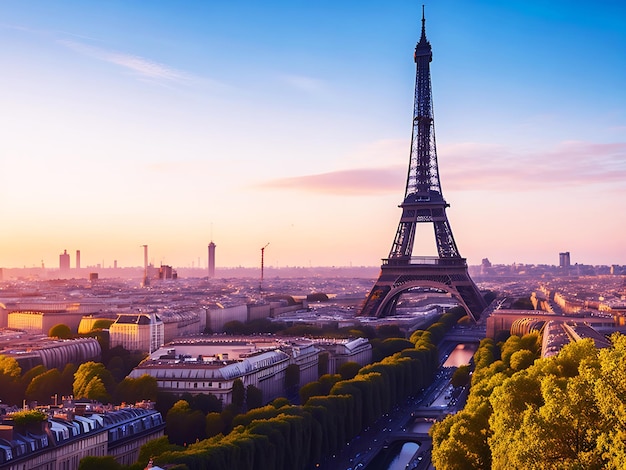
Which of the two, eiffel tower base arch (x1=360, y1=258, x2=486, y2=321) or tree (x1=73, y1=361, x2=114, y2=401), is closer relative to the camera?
tree (x1=73, y1=361, x2=114, y2=401)

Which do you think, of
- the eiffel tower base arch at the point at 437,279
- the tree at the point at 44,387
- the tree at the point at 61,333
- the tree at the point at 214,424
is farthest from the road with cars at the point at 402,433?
the tree at the point at 61,333

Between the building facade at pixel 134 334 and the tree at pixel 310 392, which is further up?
the building facade at pixel 134 334

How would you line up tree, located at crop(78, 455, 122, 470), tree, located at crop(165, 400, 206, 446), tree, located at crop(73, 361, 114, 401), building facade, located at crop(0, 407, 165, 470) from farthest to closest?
tree, located at crop(73, 361, 114, 401) → tree, located at crop(165, 400, 206, 446) → building facade, located at crop(0, 407, 165, 470) → tree, located at crop(78, 455, 122, 470)

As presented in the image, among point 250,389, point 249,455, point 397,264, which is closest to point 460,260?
point 397,264

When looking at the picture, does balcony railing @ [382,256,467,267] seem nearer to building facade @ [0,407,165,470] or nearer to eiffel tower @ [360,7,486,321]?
eiffel tower @ [360,7,486,321]

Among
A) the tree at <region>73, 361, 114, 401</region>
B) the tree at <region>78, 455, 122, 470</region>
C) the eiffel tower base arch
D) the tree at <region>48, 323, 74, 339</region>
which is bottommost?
the tree at <region>78, 455, 122, 470</region>

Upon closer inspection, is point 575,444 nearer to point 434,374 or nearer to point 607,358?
point 607,358

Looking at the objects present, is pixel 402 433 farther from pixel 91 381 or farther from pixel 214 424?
pixel 91 381

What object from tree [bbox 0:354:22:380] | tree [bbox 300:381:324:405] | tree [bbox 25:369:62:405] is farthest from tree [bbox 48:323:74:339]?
tree [bbox 300:381:324:405]

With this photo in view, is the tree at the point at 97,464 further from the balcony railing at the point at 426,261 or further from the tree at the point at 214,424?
the balcony railing at the point at 426,261

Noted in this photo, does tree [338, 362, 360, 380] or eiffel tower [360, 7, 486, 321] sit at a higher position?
eiffel tower [360, 7, 486, 321]
